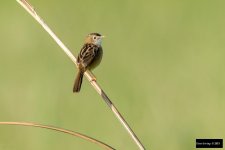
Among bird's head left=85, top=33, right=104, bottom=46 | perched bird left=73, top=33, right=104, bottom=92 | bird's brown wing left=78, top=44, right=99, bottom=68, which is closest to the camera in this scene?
perched bird left=73, top=33, right=104, bottom=92

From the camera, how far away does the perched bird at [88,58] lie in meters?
6.75

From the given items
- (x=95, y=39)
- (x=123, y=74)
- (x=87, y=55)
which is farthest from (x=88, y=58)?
(x=123, y=74)

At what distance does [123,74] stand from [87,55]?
202cm

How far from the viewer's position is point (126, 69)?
925 centimetres

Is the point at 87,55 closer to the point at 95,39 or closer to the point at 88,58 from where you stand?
the point at 88,58

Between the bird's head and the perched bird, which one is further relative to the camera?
the bird's head

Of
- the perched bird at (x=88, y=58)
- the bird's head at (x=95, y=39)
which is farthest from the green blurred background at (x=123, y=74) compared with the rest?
the perched bird at (x=88, y=58)

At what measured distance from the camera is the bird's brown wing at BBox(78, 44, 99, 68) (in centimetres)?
688

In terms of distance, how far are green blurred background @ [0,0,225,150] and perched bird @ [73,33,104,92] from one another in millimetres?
970

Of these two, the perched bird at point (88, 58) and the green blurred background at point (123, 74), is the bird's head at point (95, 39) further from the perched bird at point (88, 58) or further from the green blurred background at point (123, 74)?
the green blurred background at point (123, 74)

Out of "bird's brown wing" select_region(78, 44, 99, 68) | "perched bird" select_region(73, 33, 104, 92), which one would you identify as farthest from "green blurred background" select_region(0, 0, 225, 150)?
"bird's brown wing" select_region(78, 44, 99, 68)

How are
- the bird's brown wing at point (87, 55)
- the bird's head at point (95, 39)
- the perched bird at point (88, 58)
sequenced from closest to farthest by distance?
the perched bird at point (88, 58)
the bird's brown wing at point (87, 55)
the bird's head at point (95, 39)

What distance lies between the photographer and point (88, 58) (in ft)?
23.4

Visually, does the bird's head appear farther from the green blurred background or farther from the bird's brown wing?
the green blurred background
